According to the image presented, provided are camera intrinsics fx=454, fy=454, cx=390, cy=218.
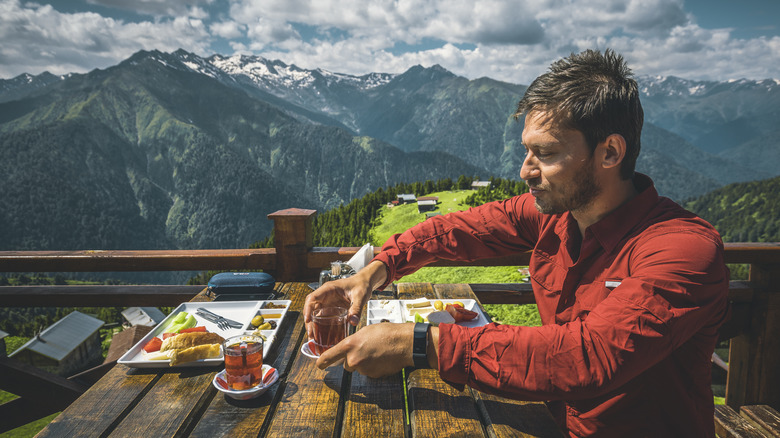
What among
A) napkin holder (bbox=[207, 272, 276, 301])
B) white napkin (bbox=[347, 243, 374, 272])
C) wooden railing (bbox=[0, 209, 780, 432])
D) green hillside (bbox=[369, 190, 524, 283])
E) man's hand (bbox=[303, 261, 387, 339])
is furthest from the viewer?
green hillside (bbox=[369, 190, 524, 283])

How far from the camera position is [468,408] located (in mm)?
1594

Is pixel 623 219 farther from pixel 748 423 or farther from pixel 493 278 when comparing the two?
pixel 493 278

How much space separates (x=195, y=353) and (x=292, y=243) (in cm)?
167

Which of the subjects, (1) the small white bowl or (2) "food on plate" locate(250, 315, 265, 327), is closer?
(1) the small white bowl

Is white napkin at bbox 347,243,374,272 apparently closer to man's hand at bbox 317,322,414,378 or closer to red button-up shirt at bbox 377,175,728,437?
red button-up shirt at bbox 377,175,728,437

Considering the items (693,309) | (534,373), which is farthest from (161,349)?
(693,309)

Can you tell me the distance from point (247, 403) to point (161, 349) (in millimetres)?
545

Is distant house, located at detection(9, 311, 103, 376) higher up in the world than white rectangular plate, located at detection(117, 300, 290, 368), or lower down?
lower down

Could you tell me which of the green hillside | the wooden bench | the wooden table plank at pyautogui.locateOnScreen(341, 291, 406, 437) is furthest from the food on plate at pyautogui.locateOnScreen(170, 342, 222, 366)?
the green hillside

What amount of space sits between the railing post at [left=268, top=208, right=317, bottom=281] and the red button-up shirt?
1981 millimetres

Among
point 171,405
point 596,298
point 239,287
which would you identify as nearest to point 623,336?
point 596,298

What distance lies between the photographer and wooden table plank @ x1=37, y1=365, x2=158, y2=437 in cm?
148

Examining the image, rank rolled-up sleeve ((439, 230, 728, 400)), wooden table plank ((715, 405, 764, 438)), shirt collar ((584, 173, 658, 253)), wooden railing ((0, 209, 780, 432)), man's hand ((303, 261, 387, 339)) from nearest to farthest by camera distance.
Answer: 1. rolled-up sleeve ((439, 230, 728, 400))
2. shirt collar ((584, 173, 658, 253))
3. man's hand ((303, 261, 387, 339))
4. wooden table plank ((715, 405, 764, 438))
5. wooden railing ((0, 209, 780, 432))

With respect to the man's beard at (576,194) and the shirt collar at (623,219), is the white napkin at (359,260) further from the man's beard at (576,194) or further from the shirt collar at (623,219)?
the shirt collar at (623,219)
